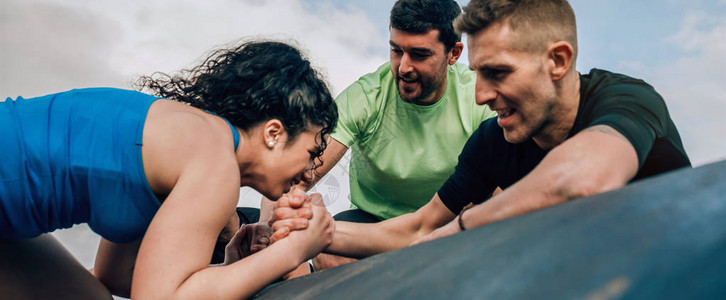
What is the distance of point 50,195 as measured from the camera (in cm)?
137

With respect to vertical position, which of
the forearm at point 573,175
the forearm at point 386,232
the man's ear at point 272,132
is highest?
the man's ear at point 272,132

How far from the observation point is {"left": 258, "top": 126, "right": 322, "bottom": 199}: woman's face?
1615mm

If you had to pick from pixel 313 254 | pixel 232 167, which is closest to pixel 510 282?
pixel 232 167

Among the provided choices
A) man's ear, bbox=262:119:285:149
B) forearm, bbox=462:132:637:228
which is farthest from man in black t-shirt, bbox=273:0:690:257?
man's ear, bbox=262:119:285:149

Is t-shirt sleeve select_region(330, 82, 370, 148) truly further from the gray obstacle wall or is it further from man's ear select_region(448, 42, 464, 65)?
the gray obstacle wall

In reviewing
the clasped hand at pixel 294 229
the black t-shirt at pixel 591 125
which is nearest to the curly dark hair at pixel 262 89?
the clasped hand at pixel 294 229

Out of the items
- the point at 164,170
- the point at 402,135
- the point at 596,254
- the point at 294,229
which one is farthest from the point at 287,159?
the point at 402,135

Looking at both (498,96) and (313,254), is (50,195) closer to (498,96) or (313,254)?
(313,254)

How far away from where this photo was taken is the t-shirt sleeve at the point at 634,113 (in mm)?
1254

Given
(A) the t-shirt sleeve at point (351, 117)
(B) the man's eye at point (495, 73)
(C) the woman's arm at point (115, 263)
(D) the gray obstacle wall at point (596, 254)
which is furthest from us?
(A) the t-shirt sleeve at point (351, 117)

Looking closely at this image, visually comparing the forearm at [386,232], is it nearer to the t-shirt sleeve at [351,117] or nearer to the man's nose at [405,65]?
the t-shirt sleeve at [351,117]

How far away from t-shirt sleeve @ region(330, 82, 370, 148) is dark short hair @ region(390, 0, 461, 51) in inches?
15.5

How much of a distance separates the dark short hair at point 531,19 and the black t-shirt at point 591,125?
0.56ft

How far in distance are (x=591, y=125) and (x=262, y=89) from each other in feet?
2.71
